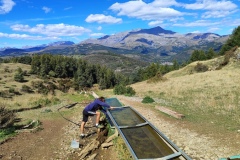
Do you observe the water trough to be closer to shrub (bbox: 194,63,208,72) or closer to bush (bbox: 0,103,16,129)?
bush (bbox: 0,103,16,129)

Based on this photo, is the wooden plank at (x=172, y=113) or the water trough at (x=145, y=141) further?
the wooden plank at (x=172, y=113)

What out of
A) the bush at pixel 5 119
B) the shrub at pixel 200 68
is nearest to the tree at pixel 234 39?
the shrub at pixel 200 68

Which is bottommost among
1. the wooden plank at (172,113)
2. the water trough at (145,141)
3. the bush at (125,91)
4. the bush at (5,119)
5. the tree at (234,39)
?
the bush at (125,91)

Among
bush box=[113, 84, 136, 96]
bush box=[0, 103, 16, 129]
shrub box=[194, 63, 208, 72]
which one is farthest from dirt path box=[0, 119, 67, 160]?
shrub box=[194, 63, 208, 72]

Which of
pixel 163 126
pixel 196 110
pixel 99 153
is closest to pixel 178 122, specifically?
pixel 163 126

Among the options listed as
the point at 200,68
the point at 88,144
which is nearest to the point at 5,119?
the point at 88,144

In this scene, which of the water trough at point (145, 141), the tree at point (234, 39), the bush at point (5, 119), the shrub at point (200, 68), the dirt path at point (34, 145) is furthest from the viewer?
the tree at point (234, 39)

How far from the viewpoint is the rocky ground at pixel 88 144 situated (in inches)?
459

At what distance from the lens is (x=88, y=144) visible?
504 inches

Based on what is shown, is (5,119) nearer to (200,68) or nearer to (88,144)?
(88,144)

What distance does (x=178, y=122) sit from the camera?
56.6 ft

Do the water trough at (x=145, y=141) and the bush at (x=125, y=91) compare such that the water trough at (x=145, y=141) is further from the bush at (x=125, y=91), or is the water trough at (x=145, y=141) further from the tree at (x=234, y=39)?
the tree at (x=234, y=39)

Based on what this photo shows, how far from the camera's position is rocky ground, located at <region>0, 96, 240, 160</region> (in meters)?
11.7

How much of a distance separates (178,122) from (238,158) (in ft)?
27.1
